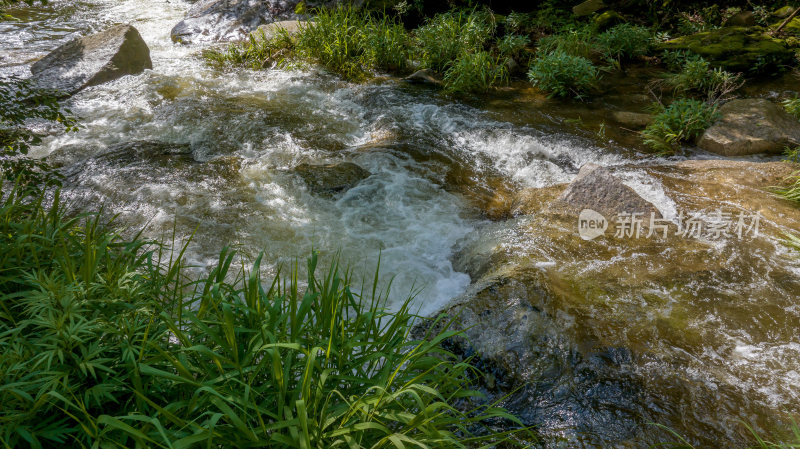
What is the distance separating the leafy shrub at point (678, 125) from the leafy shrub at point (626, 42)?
2806 mm

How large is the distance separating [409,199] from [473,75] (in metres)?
3.87

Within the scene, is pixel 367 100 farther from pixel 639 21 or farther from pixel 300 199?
pixel 639 21

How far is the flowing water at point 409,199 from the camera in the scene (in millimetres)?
2982

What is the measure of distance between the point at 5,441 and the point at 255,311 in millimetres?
1018

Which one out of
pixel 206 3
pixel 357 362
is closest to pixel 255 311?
pixel 357 362

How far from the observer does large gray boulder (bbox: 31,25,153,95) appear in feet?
27.2

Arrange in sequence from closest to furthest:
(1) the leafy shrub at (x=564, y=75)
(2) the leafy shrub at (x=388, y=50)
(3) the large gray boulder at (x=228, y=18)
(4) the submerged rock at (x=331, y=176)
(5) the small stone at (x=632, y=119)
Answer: (4) the submerged rock at (x=331, y=176), (5) the small stone at (x=632, y=119), (1) the leafy shrub at (x=564, y=75), (2) the leafy shrub at (x=388, y=50), (3) the large gray boulder at (x=228, y=18)

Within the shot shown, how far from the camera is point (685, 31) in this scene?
31.3ft

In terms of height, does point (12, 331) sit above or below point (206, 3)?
below

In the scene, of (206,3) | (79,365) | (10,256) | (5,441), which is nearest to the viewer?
(5,441)

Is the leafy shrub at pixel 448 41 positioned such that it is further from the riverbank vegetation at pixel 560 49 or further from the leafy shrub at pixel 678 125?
the leafy shrub at pixel 678 125

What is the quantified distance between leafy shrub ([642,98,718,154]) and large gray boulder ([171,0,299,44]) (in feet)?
31.2
